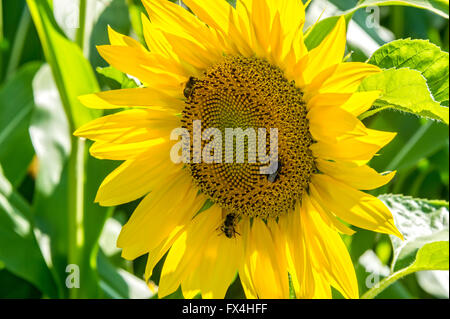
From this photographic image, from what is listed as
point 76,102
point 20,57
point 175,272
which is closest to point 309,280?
point 175,272

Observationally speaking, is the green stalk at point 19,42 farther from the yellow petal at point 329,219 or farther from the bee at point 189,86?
the yellow petal at point 329,219

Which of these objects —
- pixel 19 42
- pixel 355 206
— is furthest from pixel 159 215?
pixel 19 42

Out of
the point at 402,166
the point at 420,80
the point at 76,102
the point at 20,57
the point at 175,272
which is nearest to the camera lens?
the point at 420,80

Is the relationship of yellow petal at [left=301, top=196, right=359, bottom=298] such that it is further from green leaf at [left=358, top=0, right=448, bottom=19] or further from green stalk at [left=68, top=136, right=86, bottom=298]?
green stalk at [left=68, top=136, right=86, bottom=298]

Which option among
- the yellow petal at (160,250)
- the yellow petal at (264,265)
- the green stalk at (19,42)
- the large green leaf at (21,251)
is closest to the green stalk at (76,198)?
the large green leaf at (21,251)

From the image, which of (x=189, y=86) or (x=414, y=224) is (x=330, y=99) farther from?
(x=414, y=224)
